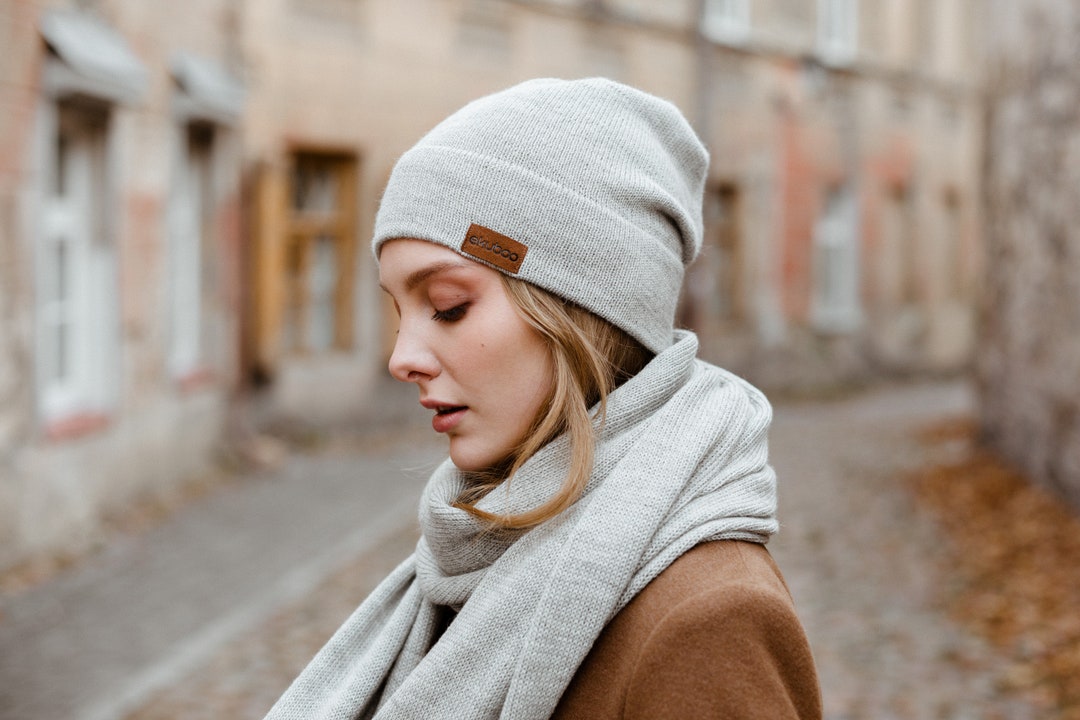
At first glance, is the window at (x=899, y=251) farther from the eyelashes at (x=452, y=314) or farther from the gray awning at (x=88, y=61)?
the eyelashes at (x=452, y=314)

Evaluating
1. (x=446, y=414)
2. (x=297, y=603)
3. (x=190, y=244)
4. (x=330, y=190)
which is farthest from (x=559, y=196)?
(x=330, y=190)

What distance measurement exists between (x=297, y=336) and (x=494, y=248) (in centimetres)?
1234

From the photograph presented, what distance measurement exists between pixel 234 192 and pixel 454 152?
417 inches

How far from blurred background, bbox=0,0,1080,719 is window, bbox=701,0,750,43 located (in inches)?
2.0

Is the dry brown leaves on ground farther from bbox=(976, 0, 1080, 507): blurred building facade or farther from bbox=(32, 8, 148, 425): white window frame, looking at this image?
bbox=(32, 8, 148, 425): white window frame

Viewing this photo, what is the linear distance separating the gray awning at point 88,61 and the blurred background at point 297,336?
2 cm

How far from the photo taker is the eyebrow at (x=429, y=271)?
1.56 meters

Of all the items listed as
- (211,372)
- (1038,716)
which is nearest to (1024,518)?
(1038,716)

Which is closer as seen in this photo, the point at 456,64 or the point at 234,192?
the point at 234,192

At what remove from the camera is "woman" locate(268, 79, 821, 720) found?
1438 mm

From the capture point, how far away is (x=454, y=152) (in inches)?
63.5

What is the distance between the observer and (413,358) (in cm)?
158

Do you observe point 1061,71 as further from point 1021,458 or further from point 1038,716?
point 1038,716

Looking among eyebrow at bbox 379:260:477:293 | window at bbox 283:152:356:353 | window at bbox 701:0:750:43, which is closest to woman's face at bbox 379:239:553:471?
eyebrow at bbox 379:260:477:293
